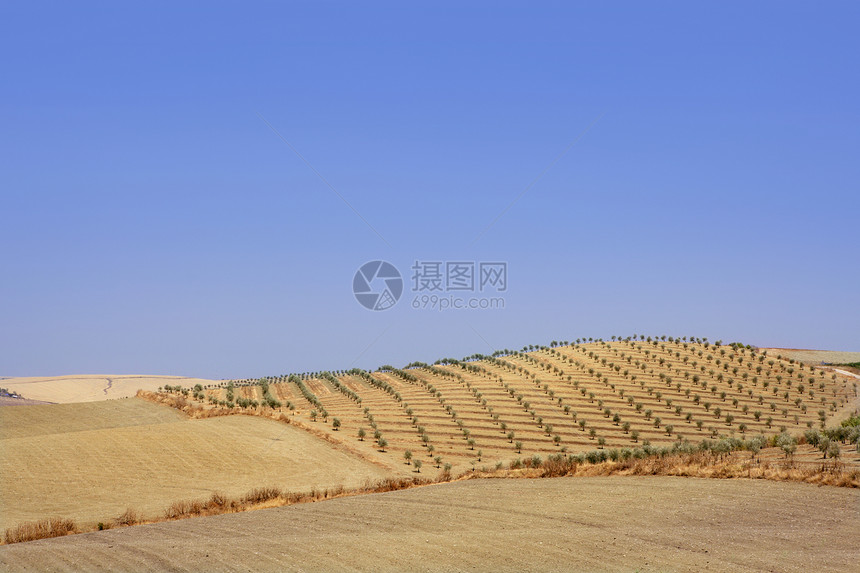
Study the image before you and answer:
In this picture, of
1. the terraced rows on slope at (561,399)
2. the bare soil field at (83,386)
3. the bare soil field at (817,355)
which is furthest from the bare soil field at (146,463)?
the bare soil field at (83,386)

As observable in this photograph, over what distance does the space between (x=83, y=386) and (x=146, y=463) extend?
3330 inches

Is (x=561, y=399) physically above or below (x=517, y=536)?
above

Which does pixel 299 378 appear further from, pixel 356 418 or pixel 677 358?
pixel 677 358

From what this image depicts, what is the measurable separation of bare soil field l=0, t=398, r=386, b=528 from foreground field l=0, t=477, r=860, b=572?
5.49 metres

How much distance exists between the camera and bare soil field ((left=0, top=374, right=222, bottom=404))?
281ft

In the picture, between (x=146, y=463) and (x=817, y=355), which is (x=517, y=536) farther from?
(x=817, y=355)

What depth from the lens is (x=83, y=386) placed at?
10056cm

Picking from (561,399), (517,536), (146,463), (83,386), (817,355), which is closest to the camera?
(517,536)

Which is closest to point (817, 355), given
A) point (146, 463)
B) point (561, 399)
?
point (561, 399)

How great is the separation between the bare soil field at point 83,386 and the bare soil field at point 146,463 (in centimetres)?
5349

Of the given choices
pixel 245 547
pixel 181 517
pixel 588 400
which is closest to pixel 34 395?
pixel 588 400

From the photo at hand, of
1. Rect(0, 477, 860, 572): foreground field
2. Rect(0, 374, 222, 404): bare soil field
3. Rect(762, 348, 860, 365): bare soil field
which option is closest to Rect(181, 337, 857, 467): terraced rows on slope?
Rect(762, 348, 860, 365): bare soil field

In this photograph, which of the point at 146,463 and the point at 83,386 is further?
the point at 83,386

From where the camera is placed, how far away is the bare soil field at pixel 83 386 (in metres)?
85.5
